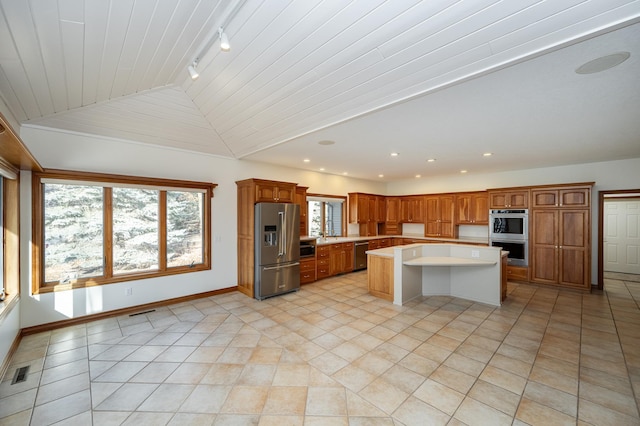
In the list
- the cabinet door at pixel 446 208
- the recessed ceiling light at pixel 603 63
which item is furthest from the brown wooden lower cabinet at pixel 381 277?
the cabinet door at pixel 446 208

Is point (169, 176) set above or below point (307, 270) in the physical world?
above

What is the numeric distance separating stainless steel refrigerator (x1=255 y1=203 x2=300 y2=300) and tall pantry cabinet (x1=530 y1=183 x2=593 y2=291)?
17.5ft

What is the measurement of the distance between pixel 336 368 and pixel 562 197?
606 cm

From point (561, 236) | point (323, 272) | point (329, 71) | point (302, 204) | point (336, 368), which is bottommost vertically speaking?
point (336, 368)

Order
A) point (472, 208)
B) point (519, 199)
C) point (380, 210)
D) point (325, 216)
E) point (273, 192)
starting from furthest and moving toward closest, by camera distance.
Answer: point (380, 210) < point (325, 216) < point (472, 208) < point (519, 199) < point (273, 192)

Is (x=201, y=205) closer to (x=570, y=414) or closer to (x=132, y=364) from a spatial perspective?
(x=132, y=364)

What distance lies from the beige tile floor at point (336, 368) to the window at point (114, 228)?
2.55ft

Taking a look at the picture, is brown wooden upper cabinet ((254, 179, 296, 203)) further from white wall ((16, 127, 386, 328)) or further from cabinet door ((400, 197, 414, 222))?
cabinet door ((400, 197, 414, 222))

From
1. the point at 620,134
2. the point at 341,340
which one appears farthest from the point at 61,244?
the point at 620,134

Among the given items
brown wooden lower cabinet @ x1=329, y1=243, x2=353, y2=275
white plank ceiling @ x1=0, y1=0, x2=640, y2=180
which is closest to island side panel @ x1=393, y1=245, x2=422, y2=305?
white plank ceiling @ x1=0, y1=0, x2=640, y2=180

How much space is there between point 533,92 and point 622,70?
0.57 metres

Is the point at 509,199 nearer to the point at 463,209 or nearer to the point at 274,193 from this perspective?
the point at 463,209

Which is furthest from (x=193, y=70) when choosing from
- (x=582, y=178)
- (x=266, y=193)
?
(x=582, y=178)

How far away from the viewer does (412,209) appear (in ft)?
27.2
